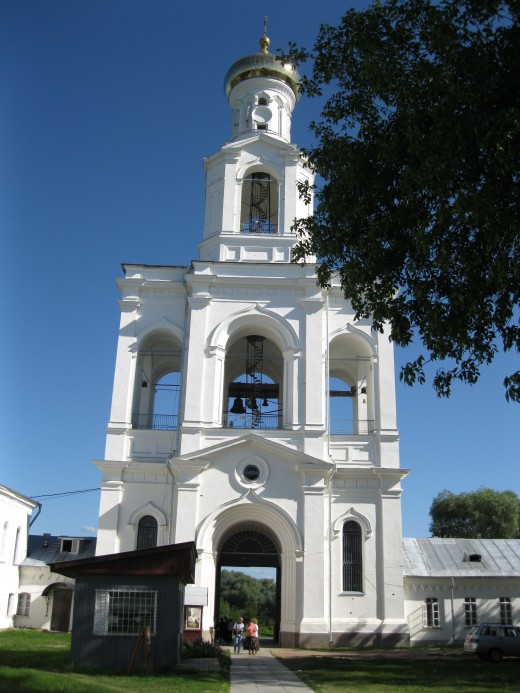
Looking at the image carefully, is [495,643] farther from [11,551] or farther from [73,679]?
[11,551]

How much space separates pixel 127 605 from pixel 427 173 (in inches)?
435

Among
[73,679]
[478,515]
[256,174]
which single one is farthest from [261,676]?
[478,515]

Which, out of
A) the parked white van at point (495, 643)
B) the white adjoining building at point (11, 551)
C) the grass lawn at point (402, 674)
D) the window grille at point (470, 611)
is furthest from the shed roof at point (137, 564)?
the window grille at point (470, 611)

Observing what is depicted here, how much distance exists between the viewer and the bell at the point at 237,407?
A: 2856 cm

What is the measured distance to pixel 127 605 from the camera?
16.2 meters

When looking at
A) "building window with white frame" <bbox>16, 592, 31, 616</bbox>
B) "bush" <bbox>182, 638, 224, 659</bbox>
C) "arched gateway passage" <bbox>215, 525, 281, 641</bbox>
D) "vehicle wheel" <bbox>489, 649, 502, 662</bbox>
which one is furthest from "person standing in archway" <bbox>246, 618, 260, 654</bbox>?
"building window with white frame" <bbox>16, 592, 31, 616</bbox>

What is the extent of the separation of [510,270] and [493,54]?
12.0 feet

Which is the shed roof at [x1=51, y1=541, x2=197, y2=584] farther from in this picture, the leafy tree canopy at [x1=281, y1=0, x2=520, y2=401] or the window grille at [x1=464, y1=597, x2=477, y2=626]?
the window grille at [x1=464, y1=597, x2=477, y2=626]

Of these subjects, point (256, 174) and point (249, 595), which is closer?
point (256, 174)

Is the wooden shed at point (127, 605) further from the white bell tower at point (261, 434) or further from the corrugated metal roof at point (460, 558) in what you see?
the corrugated metal roof at point (460, 558)

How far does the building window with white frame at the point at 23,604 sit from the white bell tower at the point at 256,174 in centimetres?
1625

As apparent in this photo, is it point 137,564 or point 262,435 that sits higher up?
point 262,435

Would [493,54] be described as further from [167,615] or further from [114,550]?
[114,550]

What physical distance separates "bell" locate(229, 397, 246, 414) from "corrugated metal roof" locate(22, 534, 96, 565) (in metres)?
10.2
